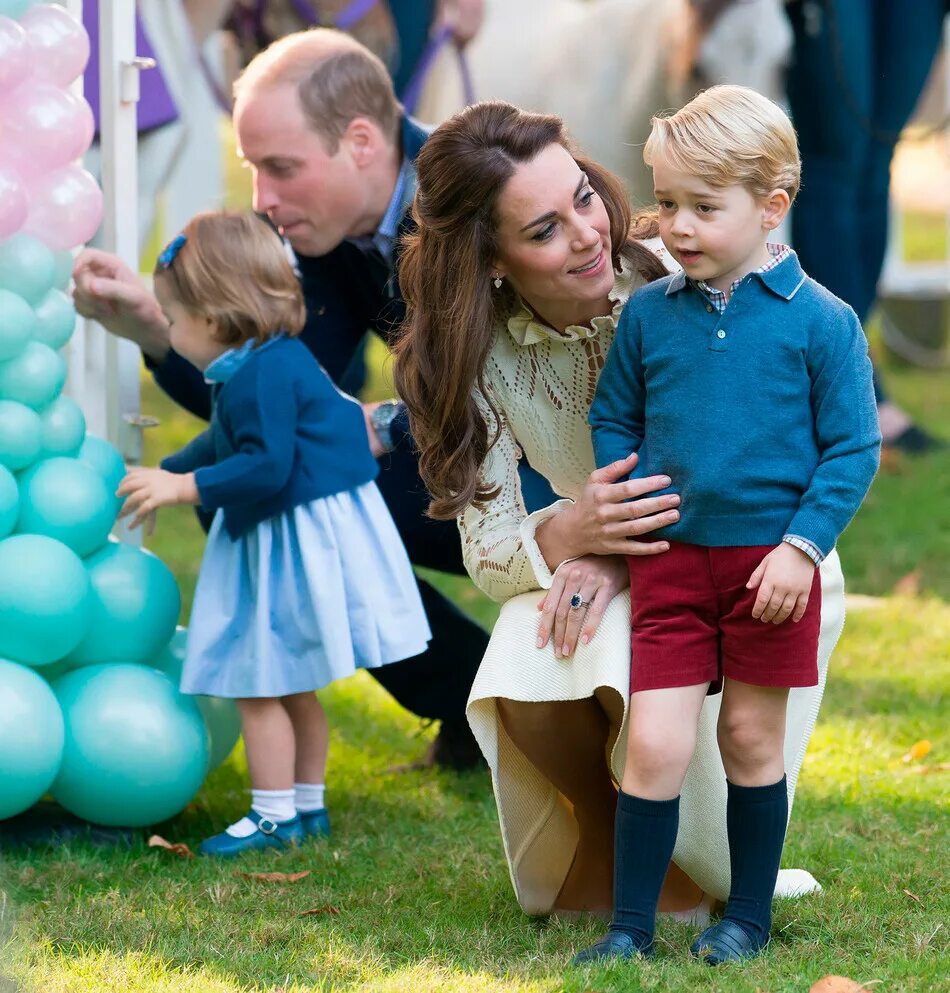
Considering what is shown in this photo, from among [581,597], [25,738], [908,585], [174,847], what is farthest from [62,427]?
[908,585]

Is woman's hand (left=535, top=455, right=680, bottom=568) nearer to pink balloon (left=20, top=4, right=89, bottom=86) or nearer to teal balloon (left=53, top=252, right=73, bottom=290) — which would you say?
teal balloon (left=53, top=252, right=73, bottom=290)

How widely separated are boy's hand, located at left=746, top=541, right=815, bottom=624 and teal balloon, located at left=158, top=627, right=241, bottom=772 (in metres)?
1.35

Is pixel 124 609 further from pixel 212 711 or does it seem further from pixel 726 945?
pixel 726 945

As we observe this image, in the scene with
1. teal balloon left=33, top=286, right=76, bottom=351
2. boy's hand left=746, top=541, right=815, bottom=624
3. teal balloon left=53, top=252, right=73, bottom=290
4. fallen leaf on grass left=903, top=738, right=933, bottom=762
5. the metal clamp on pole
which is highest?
the metal clamp on pole

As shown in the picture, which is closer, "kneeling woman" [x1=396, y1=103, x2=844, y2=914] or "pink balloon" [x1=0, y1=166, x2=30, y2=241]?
"kneeling woman" [x1=396, y1=103, x2=844, y2=914]

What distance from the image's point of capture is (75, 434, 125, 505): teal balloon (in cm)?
313

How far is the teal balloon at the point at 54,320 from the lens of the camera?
302cm

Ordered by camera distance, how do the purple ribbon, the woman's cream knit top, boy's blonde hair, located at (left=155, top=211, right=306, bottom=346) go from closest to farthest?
the woman's cream knit top < boy's blonde hair, located at (left=155, top=211, right=306, bottom=346) < the purple ribbon

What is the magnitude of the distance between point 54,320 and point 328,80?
758 millimetres

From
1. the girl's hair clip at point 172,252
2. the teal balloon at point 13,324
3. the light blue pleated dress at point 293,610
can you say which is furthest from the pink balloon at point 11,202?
the light blue pleated dress at point 293,610

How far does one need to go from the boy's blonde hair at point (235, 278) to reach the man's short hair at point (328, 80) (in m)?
0.29

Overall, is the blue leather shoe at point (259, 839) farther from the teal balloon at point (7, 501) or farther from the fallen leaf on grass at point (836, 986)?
the fallen leaf on grass at point (836, 986)

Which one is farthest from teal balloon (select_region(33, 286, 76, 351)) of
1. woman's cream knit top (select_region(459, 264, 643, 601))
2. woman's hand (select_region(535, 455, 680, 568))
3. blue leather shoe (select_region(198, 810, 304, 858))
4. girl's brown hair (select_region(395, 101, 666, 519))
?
woman's hand (select_region(535, 455, 680, 568))

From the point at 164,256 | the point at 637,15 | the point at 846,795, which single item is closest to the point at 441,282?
the point at 164,256
